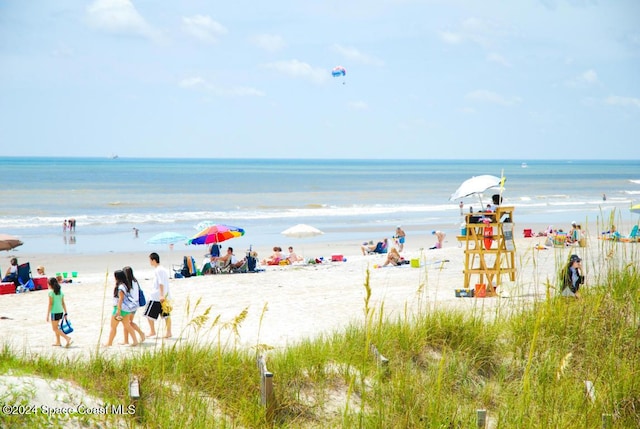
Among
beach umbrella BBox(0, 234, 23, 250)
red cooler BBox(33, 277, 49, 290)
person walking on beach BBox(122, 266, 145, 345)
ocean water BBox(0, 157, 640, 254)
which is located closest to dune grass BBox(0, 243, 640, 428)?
person walking on beach BBox(122, 266, 145, 345)

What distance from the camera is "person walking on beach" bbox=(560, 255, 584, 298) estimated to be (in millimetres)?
6891

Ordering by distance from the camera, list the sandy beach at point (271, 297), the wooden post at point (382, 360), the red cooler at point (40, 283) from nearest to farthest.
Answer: the wooden post at point (382, 360)
the sandy beach at point (271, 297)
the red cooler at point (40, 283)

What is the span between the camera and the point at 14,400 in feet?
15.1

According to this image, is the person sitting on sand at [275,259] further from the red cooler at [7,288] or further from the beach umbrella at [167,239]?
the red cooler at [7,288]

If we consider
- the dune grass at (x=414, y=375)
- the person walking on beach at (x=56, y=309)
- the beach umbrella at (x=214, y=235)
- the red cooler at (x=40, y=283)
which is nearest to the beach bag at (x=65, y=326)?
the person walking on beach at (x=56, y=309)

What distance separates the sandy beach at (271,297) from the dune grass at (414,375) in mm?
→ 501

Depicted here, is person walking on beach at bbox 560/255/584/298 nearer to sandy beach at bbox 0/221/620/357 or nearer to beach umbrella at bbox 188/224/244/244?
sandy beach at bbox 0/221/620/357

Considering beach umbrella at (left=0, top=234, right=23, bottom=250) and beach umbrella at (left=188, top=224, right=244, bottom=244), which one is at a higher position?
beach umbrella at (left=188, top=224, right=244, bottom=244)

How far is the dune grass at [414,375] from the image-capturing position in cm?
476

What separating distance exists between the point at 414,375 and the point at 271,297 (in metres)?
7.99

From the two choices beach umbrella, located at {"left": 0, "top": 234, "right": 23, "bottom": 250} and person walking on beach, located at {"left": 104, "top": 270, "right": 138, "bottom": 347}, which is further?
beach umbrella, located at {"left": 0, "top": 234, "right": 23, "bottom": 250}

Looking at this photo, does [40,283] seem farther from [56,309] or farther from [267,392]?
[267,392]

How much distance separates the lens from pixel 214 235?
59.8ft

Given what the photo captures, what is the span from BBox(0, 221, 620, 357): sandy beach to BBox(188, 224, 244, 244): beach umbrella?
132 cm
